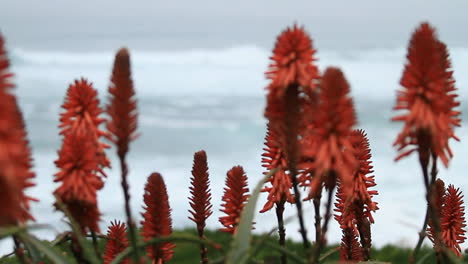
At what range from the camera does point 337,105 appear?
161 inches

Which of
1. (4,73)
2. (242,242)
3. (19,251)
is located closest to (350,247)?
(242,242)

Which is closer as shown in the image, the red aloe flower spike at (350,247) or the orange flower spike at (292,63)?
the orange flower spike at (292,63)

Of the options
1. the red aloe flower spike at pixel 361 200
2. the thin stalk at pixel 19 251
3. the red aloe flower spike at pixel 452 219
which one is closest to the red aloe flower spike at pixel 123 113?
the thin stalk at pixel 19 251

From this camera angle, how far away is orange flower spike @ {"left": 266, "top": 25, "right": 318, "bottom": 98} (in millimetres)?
4262

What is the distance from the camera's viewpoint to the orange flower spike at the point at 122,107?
394 centimetres

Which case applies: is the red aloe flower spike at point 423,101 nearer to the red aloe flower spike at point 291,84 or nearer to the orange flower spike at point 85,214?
the red aloe flower spike at point 291,84

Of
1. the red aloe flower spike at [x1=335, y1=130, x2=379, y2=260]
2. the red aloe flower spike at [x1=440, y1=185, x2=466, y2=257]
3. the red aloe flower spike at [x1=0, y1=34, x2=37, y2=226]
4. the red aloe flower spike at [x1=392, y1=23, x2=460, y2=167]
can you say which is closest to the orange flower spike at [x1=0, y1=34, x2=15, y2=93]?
the red aloe flower spike at [x1=0, y1=34, x2=37, y2=226]

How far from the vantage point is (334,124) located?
4.14m

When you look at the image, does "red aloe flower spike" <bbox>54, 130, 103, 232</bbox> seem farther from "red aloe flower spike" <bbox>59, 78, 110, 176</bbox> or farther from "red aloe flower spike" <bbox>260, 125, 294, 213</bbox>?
"red aloe flower spike" <bbox>260, 125, 294, 213</bbox>

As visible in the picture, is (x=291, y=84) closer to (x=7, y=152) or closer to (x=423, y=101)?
(x=423, y=101)

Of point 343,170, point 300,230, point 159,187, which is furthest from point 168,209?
point 343,170

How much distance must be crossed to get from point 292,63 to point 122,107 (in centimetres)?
98

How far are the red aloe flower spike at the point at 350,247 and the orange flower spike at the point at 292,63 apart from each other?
2.28 m

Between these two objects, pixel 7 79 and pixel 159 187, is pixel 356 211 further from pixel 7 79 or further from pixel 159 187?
pixel 7 79
